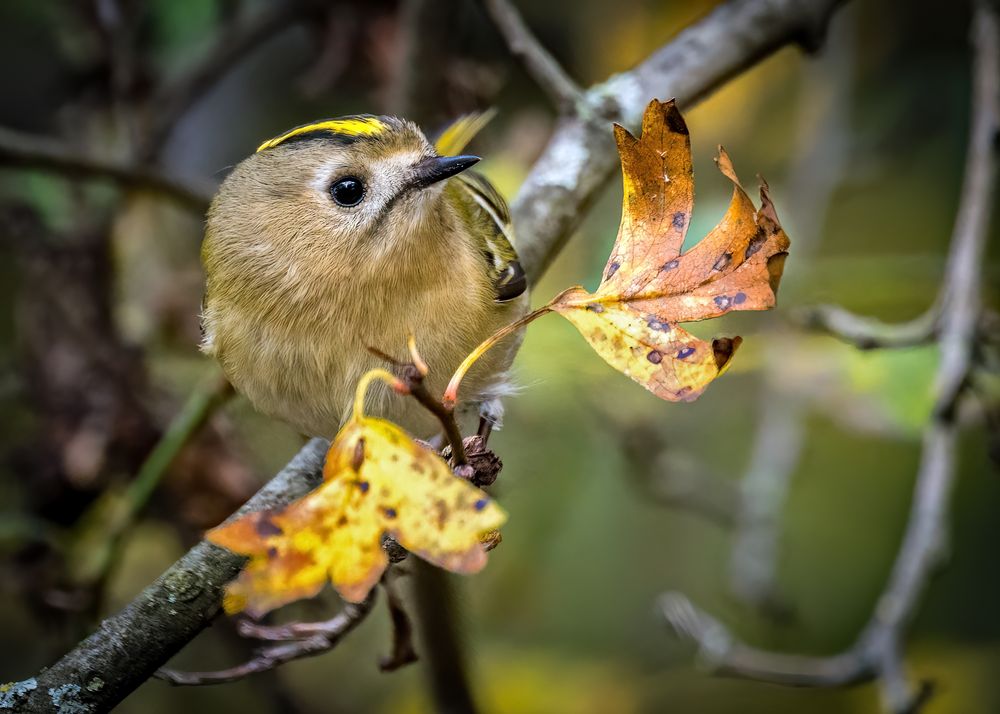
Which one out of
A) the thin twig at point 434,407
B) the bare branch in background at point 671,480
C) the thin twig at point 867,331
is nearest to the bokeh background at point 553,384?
the bare branch in background at point 671,480

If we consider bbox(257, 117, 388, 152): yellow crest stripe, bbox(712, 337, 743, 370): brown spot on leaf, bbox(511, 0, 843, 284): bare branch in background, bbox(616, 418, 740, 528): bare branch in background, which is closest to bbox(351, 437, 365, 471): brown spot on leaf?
bbox(712, 337, 743, 370): brown spot on leaf

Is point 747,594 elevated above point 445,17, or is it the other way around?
point 445,17

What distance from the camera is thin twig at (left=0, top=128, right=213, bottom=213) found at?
206 cm

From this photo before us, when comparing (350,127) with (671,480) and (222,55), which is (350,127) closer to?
(222,55)

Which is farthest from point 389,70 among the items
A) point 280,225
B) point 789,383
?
point 789,383

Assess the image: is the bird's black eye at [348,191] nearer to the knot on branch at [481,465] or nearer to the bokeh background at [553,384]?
the bokeh background at [553,384]

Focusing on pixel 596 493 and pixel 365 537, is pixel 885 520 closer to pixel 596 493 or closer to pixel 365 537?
pixel 596 493

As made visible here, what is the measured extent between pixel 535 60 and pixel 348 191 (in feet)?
1.81

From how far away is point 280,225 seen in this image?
1510 mm

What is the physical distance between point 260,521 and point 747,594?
7.18 ft

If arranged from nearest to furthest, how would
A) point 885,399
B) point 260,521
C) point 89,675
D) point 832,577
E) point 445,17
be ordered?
point 260,521
point 89,675
point 445,17
point 885,399
point 832,577

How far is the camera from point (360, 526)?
2.65 feet

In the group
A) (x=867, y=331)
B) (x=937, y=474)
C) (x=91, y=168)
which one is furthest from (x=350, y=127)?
(x=937, y=474)

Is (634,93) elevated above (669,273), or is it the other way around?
(634,93)
